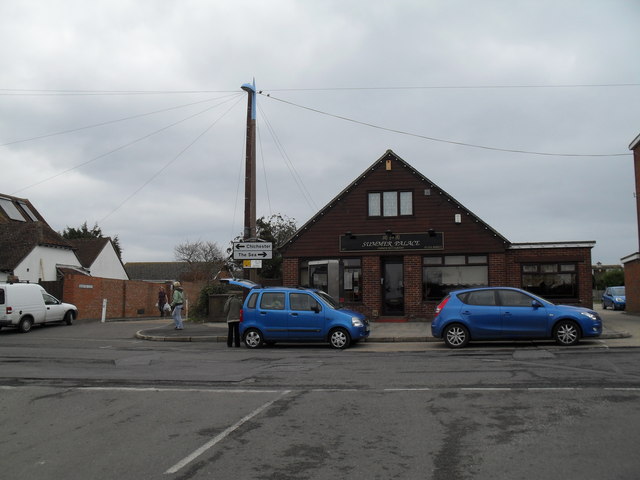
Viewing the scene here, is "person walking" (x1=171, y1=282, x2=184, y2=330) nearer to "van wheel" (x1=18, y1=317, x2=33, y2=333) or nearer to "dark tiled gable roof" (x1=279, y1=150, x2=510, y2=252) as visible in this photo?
"dark tiled gable roof" (x1=279, y1=150, x2=510, y2=252)

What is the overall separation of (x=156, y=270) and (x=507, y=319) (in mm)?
65387

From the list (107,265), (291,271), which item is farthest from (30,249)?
(291,271)

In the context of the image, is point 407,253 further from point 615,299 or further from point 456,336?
point 615,299

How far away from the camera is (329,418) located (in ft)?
23.2

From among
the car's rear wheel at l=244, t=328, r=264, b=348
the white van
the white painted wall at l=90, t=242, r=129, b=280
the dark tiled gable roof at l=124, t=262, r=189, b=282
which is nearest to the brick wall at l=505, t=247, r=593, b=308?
the car's rear wheel at l=244, t=328, r=264, b=348

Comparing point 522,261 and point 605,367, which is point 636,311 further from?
point 605,367

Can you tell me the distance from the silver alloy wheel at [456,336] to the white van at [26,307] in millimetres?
16793

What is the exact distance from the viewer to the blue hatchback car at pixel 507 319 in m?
13.8

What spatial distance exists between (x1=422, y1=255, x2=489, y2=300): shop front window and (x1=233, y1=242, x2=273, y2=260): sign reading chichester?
22.4ft

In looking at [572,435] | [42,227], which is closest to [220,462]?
[572,435]

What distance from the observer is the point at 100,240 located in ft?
155

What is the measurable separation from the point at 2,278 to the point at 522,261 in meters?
27.1

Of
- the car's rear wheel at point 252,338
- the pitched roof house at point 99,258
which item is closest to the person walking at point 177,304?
the car's rear wheel at point 252,338

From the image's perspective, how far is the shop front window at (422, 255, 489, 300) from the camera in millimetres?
22500
